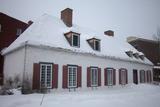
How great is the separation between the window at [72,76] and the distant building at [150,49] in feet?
75.7

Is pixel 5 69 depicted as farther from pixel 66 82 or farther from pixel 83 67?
pixel 83 67

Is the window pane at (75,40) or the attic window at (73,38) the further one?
the window pane at (75,40)

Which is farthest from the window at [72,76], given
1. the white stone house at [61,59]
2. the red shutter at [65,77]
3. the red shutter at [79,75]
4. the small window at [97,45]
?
the small window at [97,45]

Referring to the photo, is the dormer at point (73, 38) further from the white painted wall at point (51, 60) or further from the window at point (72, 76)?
the window at point (72, 76)

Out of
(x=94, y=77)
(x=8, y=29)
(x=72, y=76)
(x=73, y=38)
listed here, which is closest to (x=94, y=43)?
(x=73, y=38)

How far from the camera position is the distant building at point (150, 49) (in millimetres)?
36656

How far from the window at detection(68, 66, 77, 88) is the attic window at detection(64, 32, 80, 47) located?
7.95ft

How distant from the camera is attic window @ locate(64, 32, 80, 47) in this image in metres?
17.7

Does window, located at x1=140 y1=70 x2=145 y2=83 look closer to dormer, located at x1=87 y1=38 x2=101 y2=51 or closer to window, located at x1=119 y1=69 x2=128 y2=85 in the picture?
window, located at x1=119 y1=69 x2=128 y2=85

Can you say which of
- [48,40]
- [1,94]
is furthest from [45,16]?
[1,94]

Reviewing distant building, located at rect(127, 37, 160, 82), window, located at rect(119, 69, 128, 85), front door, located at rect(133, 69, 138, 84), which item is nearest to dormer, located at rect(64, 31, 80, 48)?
window, located at rect(119, 69, 128, 85)

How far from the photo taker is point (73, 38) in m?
18.0

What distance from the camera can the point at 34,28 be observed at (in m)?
17.2

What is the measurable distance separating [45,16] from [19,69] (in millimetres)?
7218
